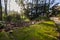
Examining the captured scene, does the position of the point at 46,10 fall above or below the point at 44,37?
above

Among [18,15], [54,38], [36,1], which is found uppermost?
[36,1]

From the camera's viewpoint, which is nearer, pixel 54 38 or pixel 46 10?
pixel 54 38

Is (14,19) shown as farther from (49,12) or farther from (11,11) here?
(49,12)

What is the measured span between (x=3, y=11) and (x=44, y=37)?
11.6 ft

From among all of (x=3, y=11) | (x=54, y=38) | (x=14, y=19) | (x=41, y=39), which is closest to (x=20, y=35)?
(x=41, y=39)

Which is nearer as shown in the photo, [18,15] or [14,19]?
[14,19]

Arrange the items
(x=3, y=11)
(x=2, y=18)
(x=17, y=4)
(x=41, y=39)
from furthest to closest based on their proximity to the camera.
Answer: (x=17, y=4), (x=3, y=11), (x=2, y=18), (x=41, y=39)

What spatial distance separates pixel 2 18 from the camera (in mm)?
6984

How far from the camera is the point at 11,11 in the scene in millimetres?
7895

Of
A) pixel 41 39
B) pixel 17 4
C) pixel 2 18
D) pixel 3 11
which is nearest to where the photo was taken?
pixel 41 39

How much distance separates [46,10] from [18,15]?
1526 mm

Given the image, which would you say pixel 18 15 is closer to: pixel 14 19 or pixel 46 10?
pixel 14 19

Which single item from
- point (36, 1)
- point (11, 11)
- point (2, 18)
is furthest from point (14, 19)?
point (36, 1)

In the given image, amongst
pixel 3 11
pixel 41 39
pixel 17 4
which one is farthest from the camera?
pixel 17 4
